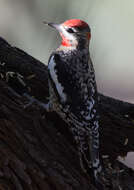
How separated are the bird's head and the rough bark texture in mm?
452

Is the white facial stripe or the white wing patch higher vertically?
the white facial stripe

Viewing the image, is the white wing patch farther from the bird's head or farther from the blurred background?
the blurred background

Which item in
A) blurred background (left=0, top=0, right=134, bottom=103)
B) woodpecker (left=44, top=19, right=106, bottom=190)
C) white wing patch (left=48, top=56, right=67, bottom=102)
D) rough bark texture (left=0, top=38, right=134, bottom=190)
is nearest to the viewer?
rough bark texture (left=0, top=38, right=134, bottom=190)

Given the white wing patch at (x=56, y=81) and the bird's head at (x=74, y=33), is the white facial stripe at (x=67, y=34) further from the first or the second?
the white wing patch at (x=56, y=81)

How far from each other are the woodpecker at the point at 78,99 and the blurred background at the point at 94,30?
687 cm

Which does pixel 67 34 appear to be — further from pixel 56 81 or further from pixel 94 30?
pixel 94 30

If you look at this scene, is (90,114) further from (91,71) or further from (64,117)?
(91,71)

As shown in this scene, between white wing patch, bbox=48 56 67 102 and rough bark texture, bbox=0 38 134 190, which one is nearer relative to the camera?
rough bark texture, bbox=0 38 134 190

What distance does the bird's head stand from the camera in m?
3.30

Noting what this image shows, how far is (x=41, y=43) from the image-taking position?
10.6 meters

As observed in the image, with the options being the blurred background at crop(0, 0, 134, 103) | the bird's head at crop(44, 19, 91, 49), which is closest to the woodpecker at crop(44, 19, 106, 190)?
the bird's head at crop(44, 19, 91, 49)

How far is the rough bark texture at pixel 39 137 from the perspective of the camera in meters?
2.39

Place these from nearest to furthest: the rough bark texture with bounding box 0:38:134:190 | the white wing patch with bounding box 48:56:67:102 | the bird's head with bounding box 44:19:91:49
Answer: the rough bark texture with bounding box 0:38:134:190, the white wing patch with bounding box 48:56:67:102, the bird's head with bounding box 44:19:91:49

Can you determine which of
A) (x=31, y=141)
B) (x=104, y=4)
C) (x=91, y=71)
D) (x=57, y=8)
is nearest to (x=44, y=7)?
(x=57, y=8)
